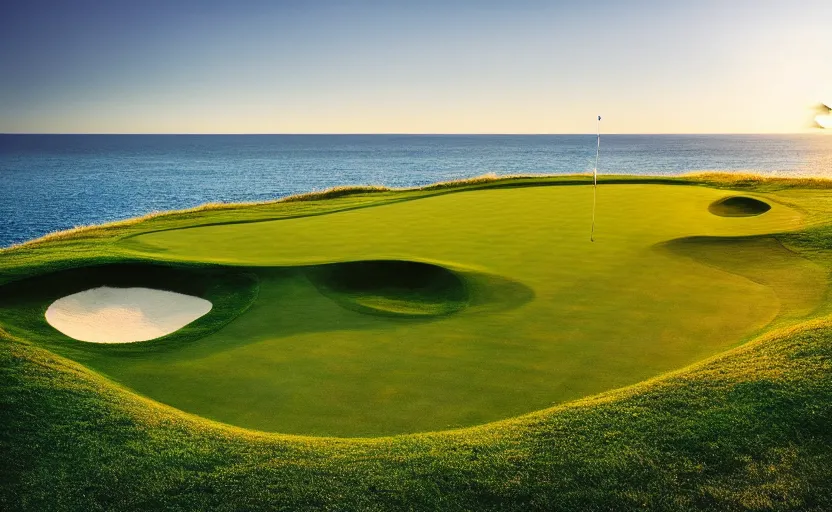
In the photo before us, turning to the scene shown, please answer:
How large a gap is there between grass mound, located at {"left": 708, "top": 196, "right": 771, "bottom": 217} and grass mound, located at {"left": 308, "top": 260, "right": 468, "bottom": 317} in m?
10.0

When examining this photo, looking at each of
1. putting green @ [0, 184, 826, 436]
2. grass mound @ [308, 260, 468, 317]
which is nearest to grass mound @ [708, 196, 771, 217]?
putting green @ [0, 184, 826, 436]

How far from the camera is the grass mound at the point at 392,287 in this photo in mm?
9141

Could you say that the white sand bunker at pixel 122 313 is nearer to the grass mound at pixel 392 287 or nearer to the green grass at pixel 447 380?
the green grass at pixel 447 380

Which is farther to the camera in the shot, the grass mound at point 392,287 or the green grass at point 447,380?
the grass mound at point 392,287

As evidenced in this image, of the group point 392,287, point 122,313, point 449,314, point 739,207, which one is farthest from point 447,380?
point 739,207

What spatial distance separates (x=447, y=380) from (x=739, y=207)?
1357cm

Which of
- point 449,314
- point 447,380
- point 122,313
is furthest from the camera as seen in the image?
point 122,313

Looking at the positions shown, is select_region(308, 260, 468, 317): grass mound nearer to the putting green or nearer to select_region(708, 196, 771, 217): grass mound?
the putting green

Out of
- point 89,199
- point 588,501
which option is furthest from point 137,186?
point 588,501

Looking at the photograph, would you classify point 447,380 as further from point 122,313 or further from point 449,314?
point 122,313

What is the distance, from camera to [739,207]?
16.5 m

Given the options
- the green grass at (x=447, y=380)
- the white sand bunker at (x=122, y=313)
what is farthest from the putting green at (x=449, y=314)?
the white sand bunker at (x=122, y=313)

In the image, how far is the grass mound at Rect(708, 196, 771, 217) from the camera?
16.2 meters

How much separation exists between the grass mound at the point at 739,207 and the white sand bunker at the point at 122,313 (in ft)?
45.2
